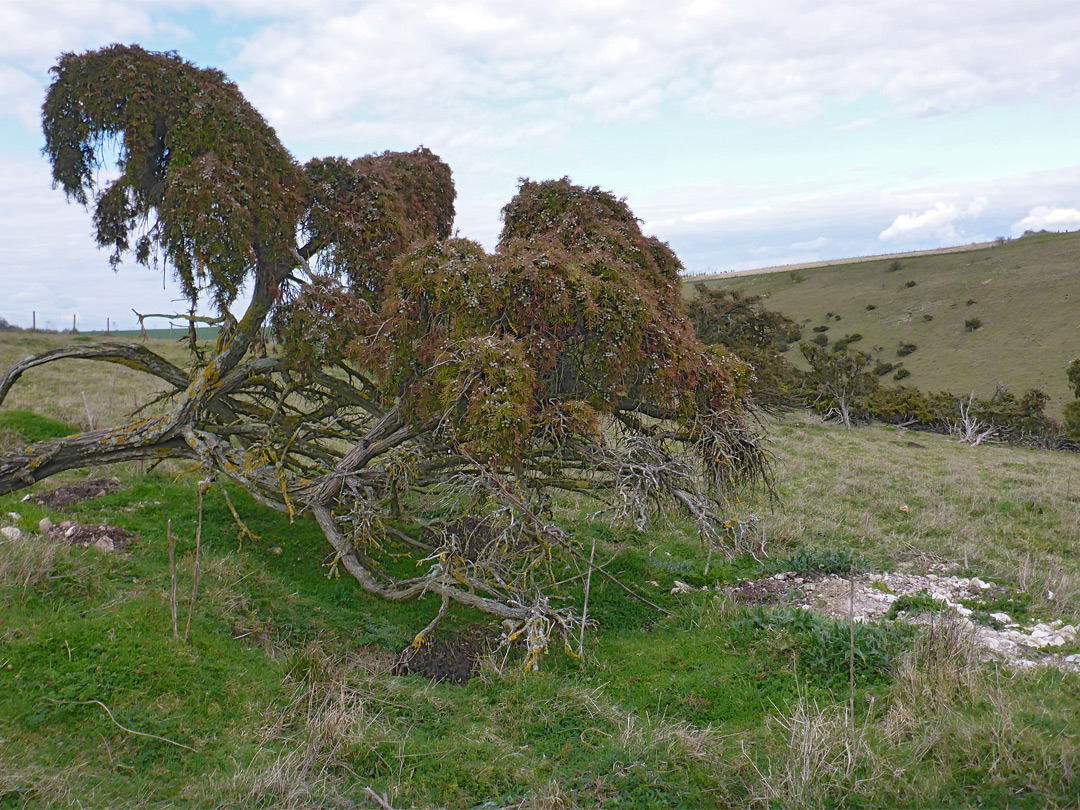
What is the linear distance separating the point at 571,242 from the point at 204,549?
548 centimetres

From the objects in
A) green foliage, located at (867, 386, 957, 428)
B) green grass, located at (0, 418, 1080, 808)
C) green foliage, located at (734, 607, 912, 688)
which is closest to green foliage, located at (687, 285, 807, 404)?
green foliage, located at (867, 386, 957, 428)

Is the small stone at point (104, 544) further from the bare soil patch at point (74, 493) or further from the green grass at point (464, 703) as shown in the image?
the bare soil patch at point (74, 493)

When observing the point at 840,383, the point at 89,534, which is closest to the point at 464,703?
the point at 89,534

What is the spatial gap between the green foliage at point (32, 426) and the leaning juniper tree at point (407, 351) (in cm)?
362

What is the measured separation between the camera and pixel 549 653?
6766 mm

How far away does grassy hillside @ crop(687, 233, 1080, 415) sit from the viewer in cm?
3919

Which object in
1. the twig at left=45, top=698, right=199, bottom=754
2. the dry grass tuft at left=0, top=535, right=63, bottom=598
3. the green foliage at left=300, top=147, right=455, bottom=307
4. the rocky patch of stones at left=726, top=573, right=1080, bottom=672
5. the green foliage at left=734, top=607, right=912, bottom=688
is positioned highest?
the green foliage at left=300, top=147, right=455, bottom=307

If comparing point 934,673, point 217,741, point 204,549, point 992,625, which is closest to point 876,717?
point 934,673

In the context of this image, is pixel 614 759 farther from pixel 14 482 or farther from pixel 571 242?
pixel 14 482

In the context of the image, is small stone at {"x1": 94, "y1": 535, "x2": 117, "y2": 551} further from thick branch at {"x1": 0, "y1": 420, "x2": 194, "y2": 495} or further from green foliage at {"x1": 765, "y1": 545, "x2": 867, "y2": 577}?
green foliage at {"x1": 765, "y1": 545, "x2": 867, "y2": 577}

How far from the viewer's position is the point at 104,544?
24.8ft

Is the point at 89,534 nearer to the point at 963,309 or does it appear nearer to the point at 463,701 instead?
the point at 463,701

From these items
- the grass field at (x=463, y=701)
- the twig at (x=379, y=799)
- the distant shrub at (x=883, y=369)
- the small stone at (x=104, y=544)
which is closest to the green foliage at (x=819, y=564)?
Result: the grass field at (x=463, y=701)

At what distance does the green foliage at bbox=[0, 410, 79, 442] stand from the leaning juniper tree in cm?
362
